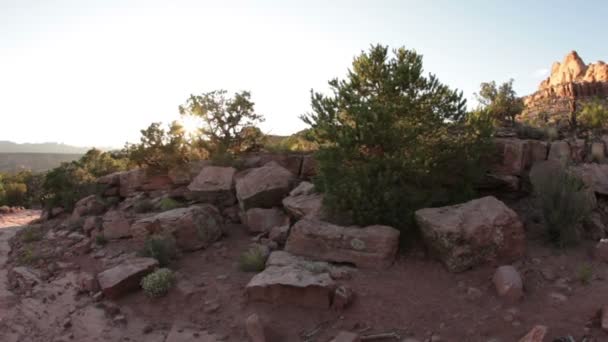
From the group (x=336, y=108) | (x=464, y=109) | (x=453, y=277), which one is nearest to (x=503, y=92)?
(x=464, y=109)

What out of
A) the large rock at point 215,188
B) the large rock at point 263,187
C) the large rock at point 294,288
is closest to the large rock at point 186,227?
the large rock at point 263,187

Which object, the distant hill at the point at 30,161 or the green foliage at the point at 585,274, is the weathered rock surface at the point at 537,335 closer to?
the green foliage at the point at 585,274

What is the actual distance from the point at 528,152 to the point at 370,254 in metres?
5.96

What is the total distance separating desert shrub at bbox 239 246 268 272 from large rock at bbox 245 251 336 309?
91 cm

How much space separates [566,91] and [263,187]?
28593 millimetres

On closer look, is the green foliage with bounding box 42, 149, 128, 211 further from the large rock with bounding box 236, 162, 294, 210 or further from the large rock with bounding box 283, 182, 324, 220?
the large rock with bounding box 283, 182, 324, 220

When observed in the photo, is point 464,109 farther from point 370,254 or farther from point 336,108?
point 370,254

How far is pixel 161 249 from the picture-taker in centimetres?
855

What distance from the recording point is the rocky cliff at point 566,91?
1856 cm

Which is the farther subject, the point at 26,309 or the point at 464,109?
the point at 464,109

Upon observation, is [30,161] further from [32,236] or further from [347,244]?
[347,244]

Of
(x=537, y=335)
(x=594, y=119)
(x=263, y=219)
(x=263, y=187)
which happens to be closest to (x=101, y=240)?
(x=263, y=219)

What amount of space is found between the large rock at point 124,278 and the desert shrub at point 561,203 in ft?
27.3

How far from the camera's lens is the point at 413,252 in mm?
7895
